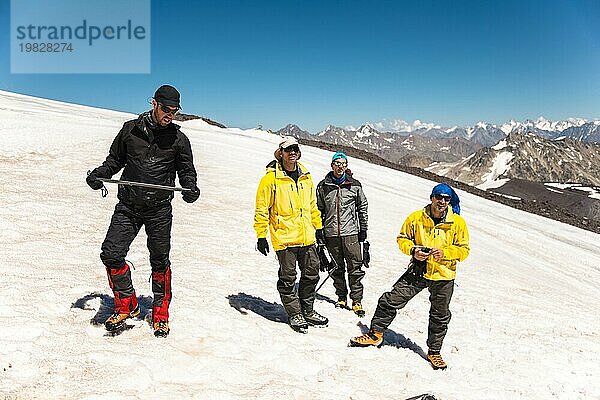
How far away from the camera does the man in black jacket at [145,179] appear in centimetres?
589

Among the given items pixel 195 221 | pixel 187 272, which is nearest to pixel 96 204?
pixel 195 221

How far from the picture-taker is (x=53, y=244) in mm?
9867

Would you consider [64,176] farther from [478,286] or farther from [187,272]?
[478,286]

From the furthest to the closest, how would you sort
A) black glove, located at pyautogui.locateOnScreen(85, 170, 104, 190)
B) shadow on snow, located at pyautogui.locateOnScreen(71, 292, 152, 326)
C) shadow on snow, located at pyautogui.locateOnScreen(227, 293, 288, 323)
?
shadow on snow, located at pyautogui.locateOnScreen(227, 293, 288, 323) → shadow on snow, located at pyautogui.locateOnScreen(71, 292, 152, 326) → black glove, located at pyautogui.locateOnScreen(85, 170, 104, 190)

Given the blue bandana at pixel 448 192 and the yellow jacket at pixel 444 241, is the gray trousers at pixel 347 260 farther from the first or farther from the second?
the blue bandana at pixel 448 192

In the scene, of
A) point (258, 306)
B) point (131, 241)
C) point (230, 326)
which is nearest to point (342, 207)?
point (258, 306)

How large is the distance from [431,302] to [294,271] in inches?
87.1

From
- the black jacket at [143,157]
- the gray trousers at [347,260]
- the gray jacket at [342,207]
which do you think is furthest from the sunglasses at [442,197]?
the black jacket at [143,157]

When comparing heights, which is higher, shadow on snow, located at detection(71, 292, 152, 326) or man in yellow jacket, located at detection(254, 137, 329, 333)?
man in yellow jacket, located at detection(254, 137, 329, 333)

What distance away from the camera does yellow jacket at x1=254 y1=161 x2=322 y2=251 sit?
279 inches

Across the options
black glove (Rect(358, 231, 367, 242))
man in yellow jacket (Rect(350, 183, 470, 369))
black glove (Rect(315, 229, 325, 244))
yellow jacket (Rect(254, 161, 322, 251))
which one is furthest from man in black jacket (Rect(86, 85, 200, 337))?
black glove (Rect(358, 231, 367, 242))

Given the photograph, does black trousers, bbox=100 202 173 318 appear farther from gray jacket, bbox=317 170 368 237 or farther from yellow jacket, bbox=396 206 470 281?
yellow jacket, bbox=396 206 470 281

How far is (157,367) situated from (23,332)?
74.9 inches

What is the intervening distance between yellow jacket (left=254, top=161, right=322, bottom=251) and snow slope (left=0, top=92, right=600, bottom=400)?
1.54m
